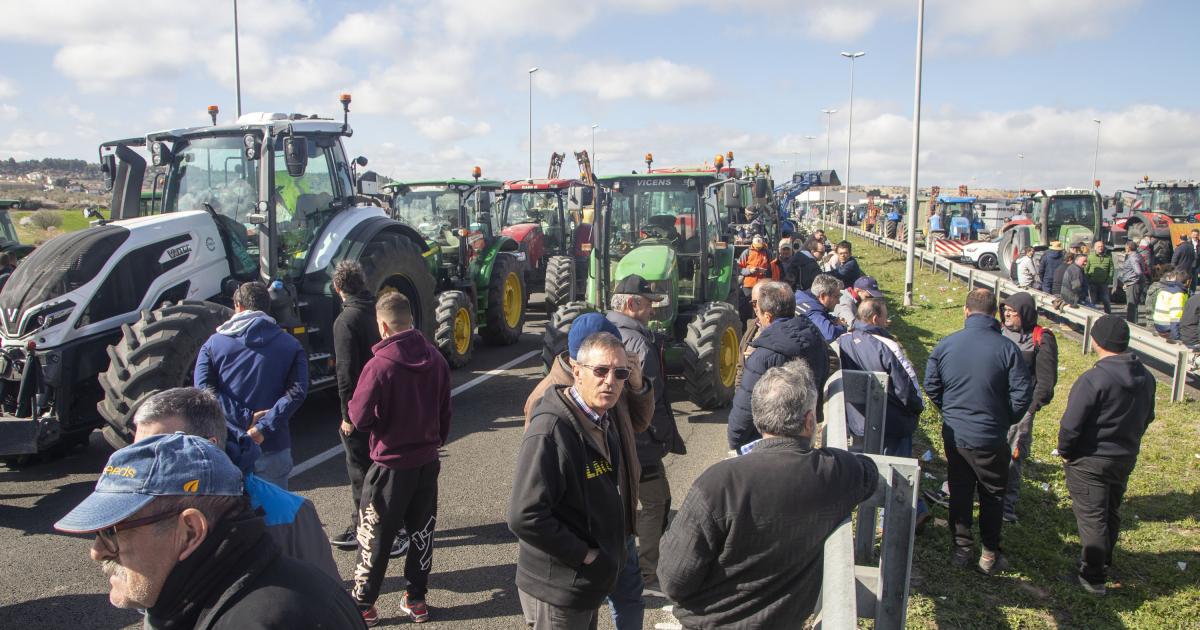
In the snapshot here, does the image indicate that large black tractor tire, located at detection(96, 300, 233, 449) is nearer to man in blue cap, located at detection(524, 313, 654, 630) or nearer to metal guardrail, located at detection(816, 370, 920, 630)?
man in blue cap, located at detection(524, 313, 654, 630)

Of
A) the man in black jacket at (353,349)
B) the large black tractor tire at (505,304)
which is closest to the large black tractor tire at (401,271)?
the large black tractor tire at (505,304)

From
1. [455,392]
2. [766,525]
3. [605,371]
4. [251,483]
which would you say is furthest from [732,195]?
[251,483]

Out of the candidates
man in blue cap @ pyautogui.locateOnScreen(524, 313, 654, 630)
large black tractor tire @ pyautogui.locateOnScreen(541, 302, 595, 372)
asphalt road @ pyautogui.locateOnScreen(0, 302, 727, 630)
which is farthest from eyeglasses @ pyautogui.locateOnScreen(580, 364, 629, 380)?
large black tractor tire @ pyautogui.locateOnScreen(541, 302, 595, 372)

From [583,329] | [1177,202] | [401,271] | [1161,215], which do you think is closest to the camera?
[583,329]

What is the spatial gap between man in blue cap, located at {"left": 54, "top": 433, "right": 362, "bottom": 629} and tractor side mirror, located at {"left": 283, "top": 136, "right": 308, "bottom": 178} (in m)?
5.31

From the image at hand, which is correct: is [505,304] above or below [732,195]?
below

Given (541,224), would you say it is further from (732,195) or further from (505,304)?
(732,195)

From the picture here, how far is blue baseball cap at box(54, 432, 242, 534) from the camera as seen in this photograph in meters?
1.53

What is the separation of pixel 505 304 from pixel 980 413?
8381mm

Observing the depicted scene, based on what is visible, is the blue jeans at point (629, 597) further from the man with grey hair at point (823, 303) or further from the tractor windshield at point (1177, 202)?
the tractor windshield at point (1177, 202)

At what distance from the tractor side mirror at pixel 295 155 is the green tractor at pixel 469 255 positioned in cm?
353

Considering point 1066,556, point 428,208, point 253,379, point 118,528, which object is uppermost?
point 428,208

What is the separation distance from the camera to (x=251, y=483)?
213 centimetres

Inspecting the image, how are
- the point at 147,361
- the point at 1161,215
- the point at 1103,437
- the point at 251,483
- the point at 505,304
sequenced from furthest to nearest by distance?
the point at 1161,215 < the point at 505,304 < the point at 147,361 < the point at 1103,437 < the point at 251,483
